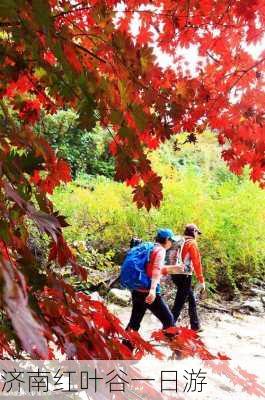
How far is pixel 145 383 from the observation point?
156 cm

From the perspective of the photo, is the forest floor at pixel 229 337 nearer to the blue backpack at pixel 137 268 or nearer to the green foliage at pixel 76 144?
the blue backpack at pixel 137 268

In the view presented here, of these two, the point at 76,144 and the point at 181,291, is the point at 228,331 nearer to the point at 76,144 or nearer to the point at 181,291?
the point at 181,291

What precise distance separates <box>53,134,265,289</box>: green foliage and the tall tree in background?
12.1 ft

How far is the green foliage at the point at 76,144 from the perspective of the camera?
11695mm

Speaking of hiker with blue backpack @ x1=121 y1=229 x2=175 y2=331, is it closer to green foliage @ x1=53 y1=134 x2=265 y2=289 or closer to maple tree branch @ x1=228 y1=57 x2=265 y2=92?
maple tree branch @ x1=228 y1=57 x2=265 y2=92

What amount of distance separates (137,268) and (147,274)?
86 millimetres

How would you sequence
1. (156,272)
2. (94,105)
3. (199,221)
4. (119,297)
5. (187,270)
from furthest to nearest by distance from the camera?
(199,221) < (119,297) < (187,270) < (156,272) < (94,105)

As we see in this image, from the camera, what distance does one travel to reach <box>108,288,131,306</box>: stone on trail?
228 inches

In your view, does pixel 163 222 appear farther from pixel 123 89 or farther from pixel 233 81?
pixel 123 89

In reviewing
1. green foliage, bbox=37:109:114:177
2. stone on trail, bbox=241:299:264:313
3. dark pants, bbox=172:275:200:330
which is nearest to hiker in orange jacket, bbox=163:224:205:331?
dark pants, bbox=172:275:200:330

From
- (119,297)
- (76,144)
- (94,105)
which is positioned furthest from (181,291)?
(76,144)

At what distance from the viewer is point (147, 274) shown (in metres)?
3.38

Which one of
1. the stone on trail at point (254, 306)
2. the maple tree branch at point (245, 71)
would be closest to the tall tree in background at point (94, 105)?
the maple tree branch at point (245, 71)

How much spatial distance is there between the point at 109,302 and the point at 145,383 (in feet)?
14.2
